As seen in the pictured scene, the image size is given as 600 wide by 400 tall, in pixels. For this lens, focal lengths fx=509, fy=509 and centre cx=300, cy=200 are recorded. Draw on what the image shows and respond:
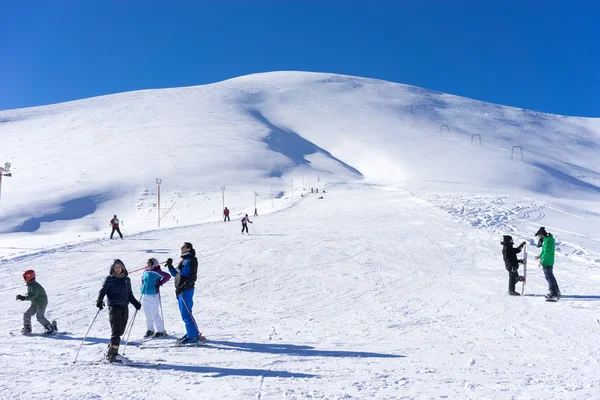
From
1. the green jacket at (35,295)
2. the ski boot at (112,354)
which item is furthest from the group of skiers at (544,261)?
the green jacket at (35,295)

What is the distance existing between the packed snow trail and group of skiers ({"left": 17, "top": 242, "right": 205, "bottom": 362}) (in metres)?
0.36

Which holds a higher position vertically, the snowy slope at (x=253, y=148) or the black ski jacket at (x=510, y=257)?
the snowy slope at (x=253, y=148)

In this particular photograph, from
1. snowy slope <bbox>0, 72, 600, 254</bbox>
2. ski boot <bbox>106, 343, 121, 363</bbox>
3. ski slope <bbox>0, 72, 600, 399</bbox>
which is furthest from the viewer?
snowy slope <bbox>0, 72, 600, 254</bbox>

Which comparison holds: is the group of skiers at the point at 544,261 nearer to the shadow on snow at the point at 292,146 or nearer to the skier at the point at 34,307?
the skier at the point at 34,307

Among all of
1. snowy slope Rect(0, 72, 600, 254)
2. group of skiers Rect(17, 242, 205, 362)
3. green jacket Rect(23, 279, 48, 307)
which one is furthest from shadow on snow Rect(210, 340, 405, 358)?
snowy slope Rect(0, 72, 600, 254)

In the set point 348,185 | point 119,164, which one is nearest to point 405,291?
point 348,185

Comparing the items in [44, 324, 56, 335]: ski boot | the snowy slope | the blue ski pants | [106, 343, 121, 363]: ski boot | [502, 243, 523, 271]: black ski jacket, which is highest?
the snowy slope

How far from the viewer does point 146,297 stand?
342 inches

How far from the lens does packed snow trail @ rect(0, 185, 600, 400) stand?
6059mm

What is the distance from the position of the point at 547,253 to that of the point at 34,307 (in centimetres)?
1054

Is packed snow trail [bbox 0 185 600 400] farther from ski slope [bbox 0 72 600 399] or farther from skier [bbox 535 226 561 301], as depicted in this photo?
skier [bbox 535 226 561 301]

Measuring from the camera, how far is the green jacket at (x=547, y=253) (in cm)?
1134

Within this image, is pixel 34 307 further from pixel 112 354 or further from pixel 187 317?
pixel 187 317

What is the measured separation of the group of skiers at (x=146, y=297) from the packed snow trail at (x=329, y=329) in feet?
1.19
